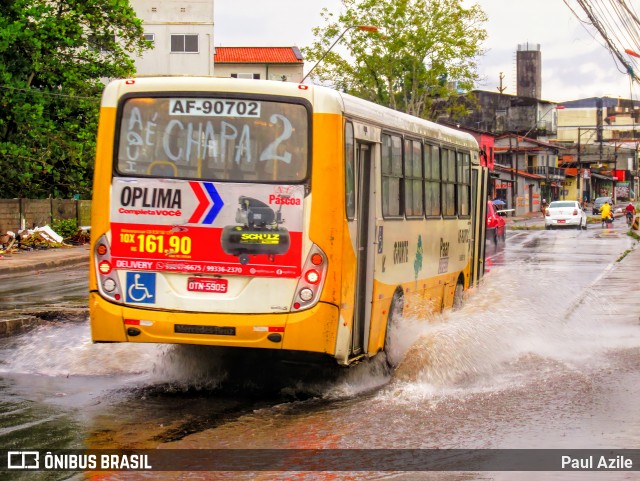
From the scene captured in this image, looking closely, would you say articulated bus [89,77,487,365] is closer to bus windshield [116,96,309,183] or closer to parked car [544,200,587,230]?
bus windshield [116,96,309,183]

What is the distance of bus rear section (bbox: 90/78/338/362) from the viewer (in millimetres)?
8914

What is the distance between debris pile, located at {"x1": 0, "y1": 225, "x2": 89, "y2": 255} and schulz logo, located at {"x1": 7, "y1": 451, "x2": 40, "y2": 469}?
87.4 feet

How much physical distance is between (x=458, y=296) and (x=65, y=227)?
25.3m

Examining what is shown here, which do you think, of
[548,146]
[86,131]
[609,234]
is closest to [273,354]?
[86,131]

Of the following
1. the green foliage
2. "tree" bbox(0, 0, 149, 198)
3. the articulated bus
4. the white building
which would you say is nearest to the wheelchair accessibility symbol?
the articulated bus

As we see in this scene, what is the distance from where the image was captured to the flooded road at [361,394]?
25.4 ft

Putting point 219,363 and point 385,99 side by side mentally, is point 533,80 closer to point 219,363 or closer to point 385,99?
point 385,99

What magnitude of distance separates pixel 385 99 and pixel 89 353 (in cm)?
5783

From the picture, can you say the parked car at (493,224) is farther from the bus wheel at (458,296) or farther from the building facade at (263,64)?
the building facade at (263,64)

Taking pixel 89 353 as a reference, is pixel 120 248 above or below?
above

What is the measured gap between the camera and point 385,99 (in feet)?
224

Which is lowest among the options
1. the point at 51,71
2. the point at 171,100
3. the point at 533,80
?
the point at 171,100

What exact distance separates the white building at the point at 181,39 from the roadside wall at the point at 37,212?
1049 inches

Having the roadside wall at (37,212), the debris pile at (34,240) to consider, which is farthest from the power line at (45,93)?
the debris pile at (34,240)
